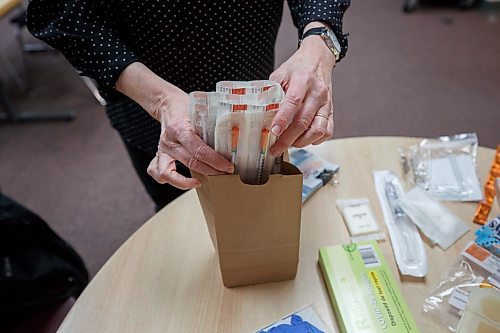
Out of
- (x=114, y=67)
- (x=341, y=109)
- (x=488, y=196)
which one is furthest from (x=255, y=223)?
(x=341, y=109)

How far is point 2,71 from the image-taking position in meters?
2.70

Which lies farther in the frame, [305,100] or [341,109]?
[341,109]

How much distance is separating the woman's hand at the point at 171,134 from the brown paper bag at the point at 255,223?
2 cm

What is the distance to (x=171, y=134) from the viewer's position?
0.61 metres

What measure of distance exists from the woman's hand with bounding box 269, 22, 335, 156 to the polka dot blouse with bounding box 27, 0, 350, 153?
0.13 meters

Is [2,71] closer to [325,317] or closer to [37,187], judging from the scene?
[37,187]

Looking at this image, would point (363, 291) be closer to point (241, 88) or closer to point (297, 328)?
point (297, 328)

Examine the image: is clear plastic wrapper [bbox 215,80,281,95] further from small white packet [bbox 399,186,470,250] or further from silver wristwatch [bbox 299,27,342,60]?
small white packet [bbox 399,186,470,250]

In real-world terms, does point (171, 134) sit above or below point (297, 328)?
above

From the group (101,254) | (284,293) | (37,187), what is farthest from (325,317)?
(37,187)

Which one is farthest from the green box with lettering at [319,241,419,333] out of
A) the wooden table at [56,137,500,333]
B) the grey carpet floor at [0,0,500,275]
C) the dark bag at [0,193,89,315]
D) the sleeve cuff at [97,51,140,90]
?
the grey carpet floor at [0,0,500,275]

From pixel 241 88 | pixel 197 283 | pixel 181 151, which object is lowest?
pixel 197 283

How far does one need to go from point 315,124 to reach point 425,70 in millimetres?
2074

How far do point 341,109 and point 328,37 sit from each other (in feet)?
4.92
